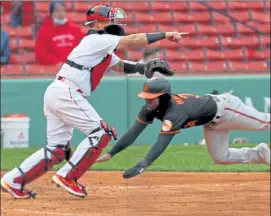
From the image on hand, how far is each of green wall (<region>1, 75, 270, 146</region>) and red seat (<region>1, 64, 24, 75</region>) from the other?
11.5 inches

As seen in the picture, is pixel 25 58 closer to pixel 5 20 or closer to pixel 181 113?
pixel 5 20

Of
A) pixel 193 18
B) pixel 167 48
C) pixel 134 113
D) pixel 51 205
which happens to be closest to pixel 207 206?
pixel 51 205

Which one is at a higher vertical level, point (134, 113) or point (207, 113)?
point (207, 113)

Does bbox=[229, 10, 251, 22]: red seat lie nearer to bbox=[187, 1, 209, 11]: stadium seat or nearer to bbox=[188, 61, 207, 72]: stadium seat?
bbox=[187, 1, 209, 11]: stadium seat

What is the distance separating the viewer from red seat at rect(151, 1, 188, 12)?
16906 millimetres

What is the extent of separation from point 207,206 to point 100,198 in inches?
51.1

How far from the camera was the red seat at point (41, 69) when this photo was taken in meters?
14.4

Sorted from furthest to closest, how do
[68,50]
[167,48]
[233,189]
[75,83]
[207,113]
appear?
1. [167,48]
2. [68,50]
3. [233,189]
4. [207,113]
5. [75,83]

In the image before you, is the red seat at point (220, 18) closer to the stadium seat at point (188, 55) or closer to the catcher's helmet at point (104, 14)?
the stadium seat at point (188, 55)

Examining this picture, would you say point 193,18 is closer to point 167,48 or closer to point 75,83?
point 167,48

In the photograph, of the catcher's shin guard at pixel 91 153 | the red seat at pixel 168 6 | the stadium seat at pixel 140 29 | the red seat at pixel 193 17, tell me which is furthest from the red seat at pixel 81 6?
the catcher's shin guard at pixel 91 153

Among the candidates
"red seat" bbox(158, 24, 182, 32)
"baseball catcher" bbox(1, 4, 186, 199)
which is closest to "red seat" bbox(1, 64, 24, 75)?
"red seat" bbox(158, 24, 182, 32)

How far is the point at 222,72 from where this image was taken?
1512cm

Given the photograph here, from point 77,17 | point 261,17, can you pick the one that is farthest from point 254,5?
point 77,17
